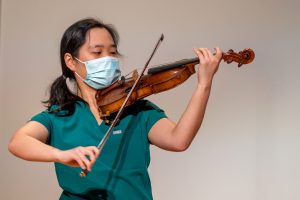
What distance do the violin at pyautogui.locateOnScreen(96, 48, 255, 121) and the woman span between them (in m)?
0.04

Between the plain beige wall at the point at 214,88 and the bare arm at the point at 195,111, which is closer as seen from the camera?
the bare arm at the point at 195,111

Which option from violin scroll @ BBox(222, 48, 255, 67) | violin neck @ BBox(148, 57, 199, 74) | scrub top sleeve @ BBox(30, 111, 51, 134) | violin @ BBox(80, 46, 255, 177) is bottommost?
scrub top sleeve @ BBox(30, 111, 51, 134)

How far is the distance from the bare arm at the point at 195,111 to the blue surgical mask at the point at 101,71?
0.86 feet

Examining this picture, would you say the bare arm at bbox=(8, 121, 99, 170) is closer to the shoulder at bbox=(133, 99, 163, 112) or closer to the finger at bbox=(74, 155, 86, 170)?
the finger at bbox=(74, 155, 86, 170)

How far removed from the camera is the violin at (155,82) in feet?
3.81

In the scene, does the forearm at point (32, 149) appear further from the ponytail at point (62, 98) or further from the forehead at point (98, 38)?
the forehead at point (98, 38)

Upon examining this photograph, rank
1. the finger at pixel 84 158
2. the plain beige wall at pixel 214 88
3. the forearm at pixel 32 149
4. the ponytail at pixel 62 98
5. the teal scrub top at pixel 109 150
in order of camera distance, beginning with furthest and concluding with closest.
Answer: the plain beige wall at pixel 214 88 → the ponytail at pixel 62 98 → the teal scrub top at pixel 109 150 → the forearm at pixel 32 149 → the finger at pixel 84 158

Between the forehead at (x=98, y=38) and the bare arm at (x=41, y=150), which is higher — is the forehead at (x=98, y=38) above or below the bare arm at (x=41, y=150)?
above

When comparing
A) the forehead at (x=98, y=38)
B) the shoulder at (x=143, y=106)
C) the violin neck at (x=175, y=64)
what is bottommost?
the shoulder at (x=143, y=106)

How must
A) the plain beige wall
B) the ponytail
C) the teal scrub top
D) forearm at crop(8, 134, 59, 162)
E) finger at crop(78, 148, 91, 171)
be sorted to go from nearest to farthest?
finger at crop(78, 148, 91, 171) → forearm at crop(8, 134, 59, 162) → the teal scrub top → the ponytail → the plain beige wall

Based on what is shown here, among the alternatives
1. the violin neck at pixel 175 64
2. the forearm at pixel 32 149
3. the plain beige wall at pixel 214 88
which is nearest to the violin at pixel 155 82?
the violin neck at pixel 175 64

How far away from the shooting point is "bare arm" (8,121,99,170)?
88 cm

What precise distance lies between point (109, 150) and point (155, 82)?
9.6 inches

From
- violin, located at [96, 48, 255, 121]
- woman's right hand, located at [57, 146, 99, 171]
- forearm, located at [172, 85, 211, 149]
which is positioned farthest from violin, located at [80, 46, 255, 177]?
woman's right hand, located at [57, 146, 99, 171]
